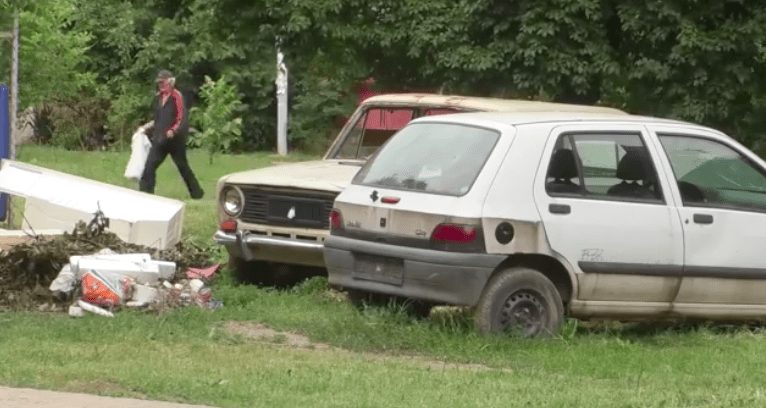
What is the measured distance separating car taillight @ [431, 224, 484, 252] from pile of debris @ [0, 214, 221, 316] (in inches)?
88.5

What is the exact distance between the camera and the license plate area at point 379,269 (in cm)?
1041

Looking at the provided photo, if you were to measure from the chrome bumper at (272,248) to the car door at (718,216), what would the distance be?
9.27 feet

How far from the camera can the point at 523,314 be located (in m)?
10.4

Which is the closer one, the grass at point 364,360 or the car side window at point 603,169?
the grass at point 364,360

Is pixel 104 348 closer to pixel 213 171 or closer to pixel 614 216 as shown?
pixel 614 216

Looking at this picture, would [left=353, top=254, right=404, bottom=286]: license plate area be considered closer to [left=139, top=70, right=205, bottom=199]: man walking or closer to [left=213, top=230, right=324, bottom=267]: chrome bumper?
[left=213, top=230, right=324, bottom=267]: chrome bumper

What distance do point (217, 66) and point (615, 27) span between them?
27.0 metres

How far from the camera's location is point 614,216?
10570 mm

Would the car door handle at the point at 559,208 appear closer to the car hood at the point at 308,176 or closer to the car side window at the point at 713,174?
the car side window at the point at 713,174

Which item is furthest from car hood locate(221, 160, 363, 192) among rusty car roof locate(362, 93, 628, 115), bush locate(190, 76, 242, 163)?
bush locate(190, 76, 242, 163)

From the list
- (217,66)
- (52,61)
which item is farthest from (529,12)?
(217,66)

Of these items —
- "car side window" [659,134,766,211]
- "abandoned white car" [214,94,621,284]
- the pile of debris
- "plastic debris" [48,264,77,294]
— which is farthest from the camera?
"abandoned white car" [214,94,621,284]

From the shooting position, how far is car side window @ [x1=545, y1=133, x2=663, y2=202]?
10.6 meters

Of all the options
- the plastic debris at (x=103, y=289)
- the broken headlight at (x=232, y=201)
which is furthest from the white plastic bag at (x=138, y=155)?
the plastic debris at (x=103, y=289)
